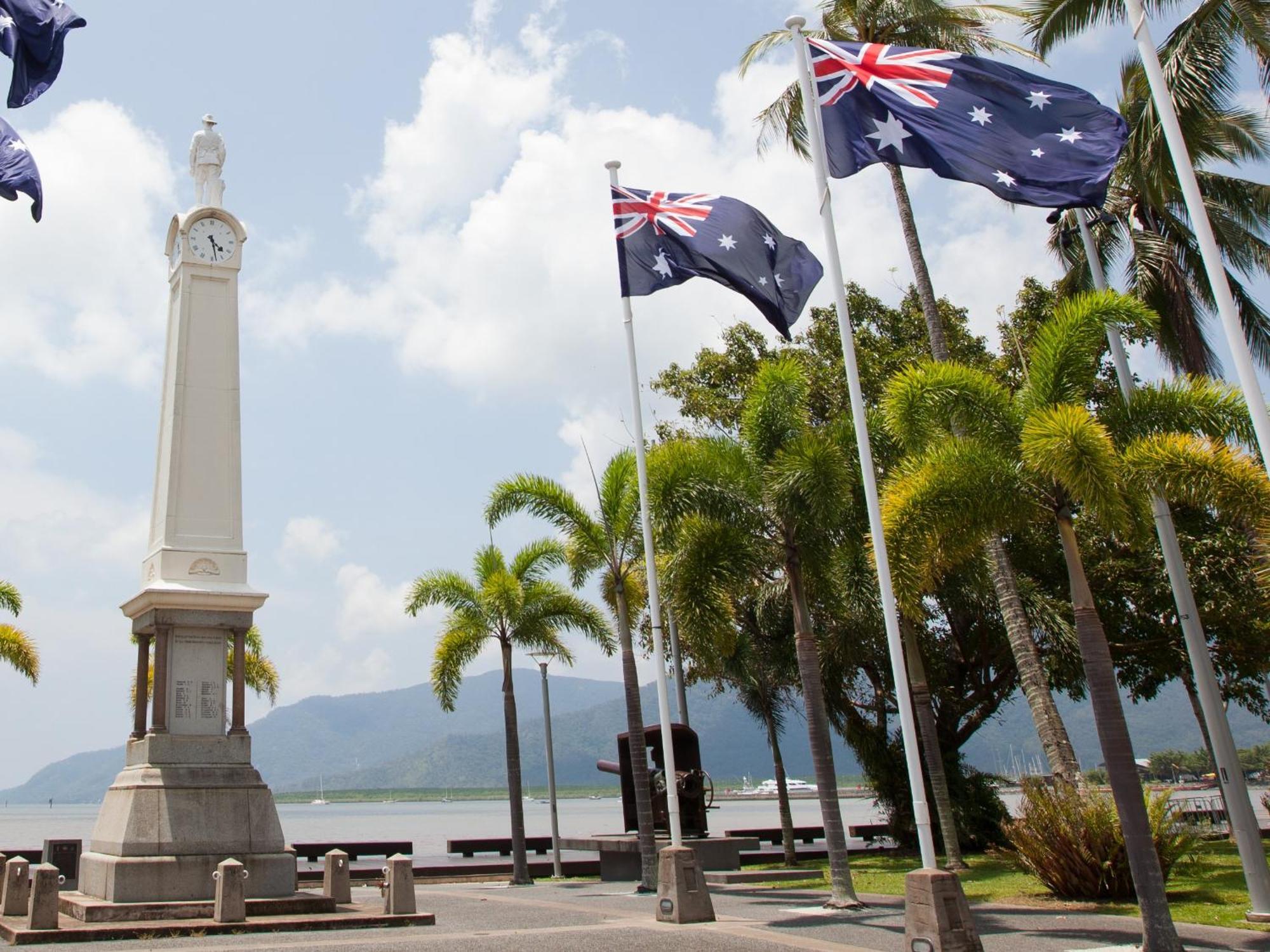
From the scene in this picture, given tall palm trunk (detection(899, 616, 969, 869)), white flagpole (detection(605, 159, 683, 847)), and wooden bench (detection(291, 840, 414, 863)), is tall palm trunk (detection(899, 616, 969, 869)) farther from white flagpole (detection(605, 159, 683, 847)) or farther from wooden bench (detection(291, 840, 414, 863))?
wooden bench (detection(291, 840, 414, 863))

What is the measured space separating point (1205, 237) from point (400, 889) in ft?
44.2

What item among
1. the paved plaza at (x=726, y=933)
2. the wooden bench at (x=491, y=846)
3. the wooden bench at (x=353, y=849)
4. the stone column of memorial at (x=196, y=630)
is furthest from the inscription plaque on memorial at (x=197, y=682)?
the wooden bench at (x=491, y=846)

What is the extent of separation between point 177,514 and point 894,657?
42.5ft

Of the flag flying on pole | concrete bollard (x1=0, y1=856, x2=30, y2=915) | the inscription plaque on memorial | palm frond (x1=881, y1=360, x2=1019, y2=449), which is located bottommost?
concrete bollard (x1=0, y1=856, x2=30, y2=915)

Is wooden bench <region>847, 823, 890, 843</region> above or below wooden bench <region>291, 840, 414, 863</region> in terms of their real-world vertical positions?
below

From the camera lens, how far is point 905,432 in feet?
49.1

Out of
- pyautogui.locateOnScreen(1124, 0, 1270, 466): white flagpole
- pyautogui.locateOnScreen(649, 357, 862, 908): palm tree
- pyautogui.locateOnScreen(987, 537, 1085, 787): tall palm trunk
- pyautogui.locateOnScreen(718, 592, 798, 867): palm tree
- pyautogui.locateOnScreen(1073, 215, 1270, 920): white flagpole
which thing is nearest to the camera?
pyautogui.locateOnScreen(1124, 0, 1270, 466): white flagpole

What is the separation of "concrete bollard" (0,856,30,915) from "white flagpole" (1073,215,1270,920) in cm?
1665

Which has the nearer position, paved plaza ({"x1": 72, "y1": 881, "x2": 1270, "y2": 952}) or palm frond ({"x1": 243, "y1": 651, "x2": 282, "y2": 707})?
paved plaza ({"x1": 72, "y1": 881, "x2": 1270, "y2": 952})

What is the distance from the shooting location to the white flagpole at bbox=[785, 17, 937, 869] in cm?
1155

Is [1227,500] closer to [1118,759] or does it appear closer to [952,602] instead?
[1118,759]

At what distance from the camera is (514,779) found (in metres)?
27.3

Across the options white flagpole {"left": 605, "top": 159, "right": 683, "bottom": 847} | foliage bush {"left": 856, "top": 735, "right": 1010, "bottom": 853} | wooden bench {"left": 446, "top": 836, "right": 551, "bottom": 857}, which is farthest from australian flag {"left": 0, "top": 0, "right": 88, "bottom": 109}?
wooden bench {"left": 446, "top": 836, "right": 551, "bottom": 857}

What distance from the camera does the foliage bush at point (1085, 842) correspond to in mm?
16016
